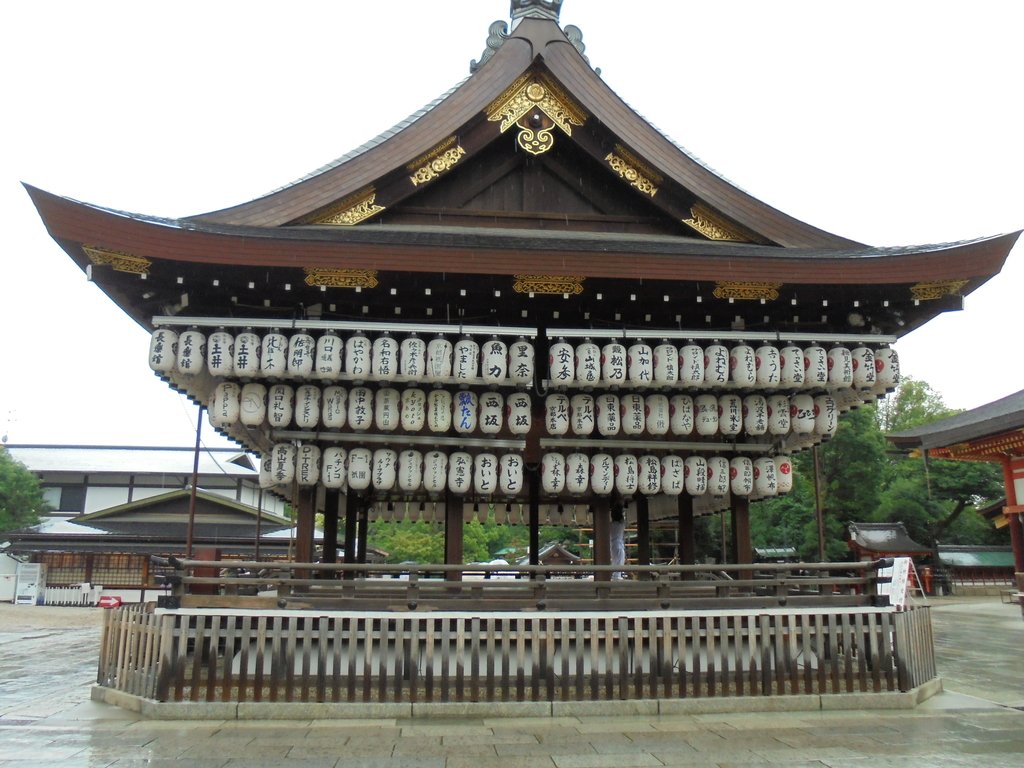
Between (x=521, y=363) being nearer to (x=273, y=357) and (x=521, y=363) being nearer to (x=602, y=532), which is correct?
(x=602, y=532)

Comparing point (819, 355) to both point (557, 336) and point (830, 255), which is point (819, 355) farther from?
point (557, 336)

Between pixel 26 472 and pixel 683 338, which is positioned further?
pixel 26 472

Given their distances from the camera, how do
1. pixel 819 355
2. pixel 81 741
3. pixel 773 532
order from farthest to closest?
pixel 773 532
pixel 819 355
pixel 81 741

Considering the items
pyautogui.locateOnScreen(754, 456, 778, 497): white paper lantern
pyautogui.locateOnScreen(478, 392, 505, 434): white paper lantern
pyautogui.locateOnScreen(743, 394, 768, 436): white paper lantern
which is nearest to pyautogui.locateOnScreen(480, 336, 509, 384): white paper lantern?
pyautogui.locateOnScreen(478, 392, 505, 434): white paper lantern

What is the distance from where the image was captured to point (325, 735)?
301 inches

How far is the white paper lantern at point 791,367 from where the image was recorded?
10344mm

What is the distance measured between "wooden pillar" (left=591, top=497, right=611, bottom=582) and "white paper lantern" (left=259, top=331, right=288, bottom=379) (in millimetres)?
4756

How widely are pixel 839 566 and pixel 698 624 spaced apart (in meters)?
2.13

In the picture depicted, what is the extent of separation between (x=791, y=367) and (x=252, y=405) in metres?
7.15

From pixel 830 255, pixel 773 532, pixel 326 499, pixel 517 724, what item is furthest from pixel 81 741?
pixel 773 532

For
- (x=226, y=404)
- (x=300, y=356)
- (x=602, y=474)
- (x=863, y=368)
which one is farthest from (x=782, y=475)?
(x=226, y=404)

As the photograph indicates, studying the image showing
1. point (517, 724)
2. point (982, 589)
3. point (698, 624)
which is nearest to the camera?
point (517, 724)

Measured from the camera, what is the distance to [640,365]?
1010cm

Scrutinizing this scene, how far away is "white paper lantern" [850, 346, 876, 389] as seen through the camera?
34.8 ft
